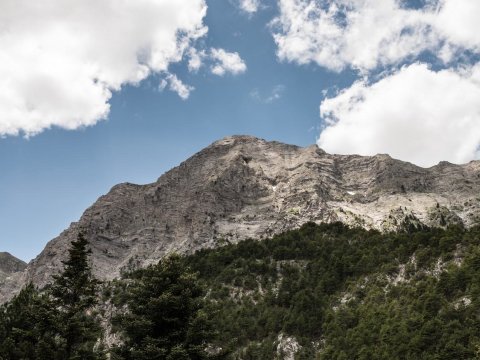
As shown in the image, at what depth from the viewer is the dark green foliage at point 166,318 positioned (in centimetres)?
3000

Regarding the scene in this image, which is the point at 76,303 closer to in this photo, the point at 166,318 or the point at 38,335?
the point at 38,335

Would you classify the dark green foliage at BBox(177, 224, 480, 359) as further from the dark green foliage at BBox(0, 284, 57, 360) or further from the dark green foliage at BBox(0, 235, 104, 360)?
the dark green foliage at BBox(0, 284, 57, 360)

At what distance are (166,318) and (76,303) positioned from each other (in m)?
8.32

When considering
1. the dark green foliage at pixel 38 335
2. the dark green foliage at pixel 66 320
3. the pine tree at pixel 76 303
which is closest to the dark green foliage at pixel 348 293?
the pine tree at pixel 76 303

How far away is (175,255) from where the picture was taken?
33.4m

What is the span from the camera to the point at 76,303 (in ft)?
115

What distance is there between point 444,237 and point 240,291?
58.8m

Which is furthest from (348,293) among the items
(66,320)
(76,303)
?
(66,320)

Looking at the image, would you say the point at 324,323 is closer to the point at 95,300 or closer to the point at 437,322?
the point at 437,322

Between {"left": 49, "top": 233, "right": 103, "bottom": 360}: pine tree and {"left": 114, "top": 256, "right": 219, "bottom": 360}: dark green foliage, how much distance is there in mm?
3396

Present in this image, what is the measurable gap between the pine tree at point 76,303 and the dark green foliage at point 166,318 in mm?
3396

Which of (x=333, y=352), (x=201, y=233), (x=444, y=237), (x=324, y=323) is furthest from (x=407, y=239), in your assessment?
(x=201, y=233)

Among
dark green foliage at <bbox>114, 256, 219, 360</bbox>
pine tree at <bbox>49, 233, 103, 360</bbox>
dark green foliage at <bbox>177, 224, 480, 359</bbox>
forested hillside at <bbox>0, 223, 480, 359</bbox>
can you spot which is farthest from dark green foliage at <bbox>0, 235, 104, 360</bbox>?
dark green foliage at <bbox>177, 224, 480, 359</bbox>

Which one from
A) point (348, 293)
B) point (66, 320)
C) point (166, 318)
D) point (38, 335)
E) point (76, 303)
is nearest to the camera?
point (166, 318)
